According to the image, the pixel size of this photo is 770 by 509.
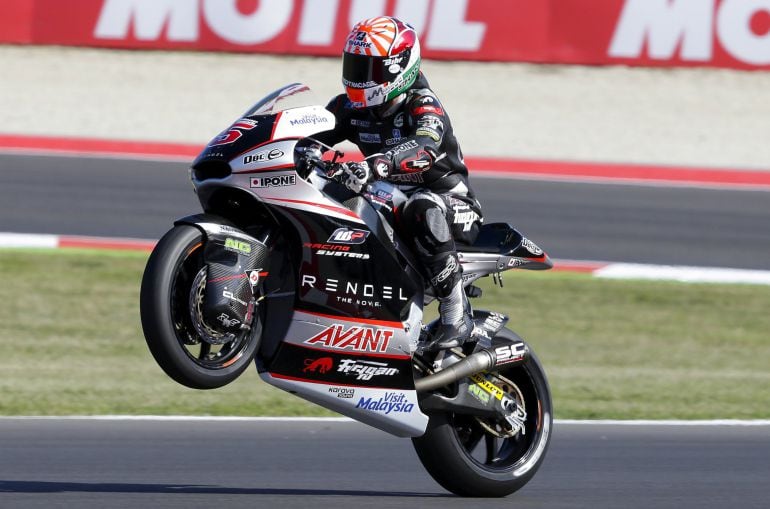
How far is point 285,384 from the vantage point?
553 cm

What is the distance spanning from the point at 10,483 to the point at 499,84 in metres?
14.1

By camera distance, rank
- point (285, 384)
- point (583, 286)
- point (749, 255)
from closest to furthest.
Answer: point (285, 384)
point (583, 286)
point (749, 255)

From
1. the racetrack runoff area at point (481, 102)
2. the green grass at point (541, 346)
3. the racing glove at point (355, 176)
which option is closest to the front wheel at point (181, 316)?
the racing glove at point (355, 176)

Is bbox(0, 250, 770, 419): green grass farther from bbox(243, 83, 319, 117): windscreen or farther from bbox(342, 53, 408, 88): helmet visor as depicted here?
bbox(342, 53, 408, 88): helmet visor

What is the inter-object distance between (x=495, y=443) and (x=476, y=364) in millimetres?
606

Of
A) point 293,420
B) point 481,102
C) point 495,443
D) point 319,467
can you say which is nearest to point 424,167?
point 495,443

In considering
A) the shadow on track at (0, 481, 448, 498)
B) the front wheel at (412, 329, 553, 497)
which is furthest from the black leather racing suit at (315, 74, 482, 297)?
the shadow on track at (0, 481, 448, 498)

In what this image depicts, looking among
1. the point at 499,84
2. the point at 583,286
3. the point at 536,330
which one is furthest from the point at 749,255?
the point at 499,84

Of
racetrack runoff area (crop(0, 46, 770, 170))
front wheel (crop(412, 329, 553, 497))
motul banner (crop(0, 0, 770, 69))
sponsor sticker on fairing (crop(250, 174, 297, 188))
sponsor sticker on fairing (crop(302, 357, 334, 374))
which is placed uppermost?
sponsor sticker on fairing (crop(250, 174, 297, 188))

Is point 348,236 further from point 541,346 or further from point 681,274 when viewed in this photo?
point 681,274

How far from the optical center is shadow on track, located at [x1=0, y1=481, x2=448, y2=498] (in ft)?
19.1

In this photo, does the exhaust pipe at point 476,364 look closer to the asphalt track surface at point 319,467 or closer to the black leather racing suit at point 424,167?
the black leather racing suit at point 424,167

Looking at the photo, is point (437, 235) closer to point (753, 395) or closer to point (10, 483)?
point (10, 483)

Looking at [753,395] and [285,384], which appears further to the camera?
[753,395]
